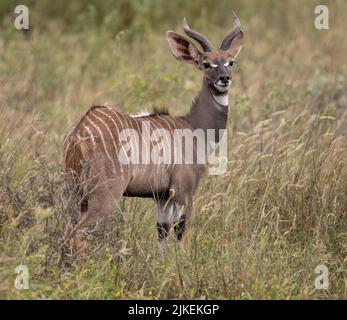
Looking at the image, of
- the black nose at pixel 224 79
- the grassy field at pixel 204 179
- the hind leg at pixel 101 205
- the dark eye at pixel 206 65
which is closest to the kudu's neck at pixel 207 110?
the dark eye at pixel 206 65

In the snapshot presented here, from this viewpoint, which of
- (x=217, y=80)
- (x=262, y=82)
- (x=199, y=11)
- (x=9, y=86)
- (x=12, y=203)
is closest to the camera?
(x=12, y=203)

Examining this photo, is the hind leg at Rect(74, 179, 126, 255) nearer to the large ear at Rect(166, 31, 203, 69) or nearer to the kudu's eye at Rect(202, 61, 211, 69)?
the kudu's eye at Rect(202, 61, 211, 69)

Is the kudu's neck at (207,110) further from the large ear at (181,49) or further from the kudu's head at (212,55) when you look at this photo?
the large ear at (181,49)

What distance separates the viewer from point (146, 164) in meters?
5.77

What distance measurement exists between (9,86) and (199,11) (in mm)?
5039

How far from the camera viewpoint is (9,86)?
327 inches

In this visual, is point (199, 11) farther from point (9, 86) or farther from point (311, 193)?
point (311, 193)

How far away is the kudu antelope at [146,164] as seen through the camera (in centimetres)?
543

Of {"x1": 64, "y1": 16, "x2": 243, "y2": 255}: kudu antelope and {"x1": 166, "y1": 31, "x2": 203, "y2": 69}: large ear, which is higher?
{"x1": 166, "y1": 31, "x2": 203, "y2": 69}: large ear

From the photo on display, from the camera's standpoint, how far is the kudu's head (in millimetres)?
6324

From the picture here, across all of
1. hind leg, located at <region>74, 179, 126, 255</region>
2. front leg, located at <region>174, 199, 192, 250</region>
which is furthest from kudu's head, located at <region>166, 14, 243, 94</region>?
hind leg, located at <region>74, 179, 126, 255</region>

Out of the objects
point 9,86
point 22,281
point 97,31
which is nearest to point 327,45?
point 97,31

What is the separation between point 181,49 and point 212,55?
372 mm

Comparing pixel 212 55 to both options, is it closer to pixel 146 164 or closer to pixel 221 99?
pixel 221 99
